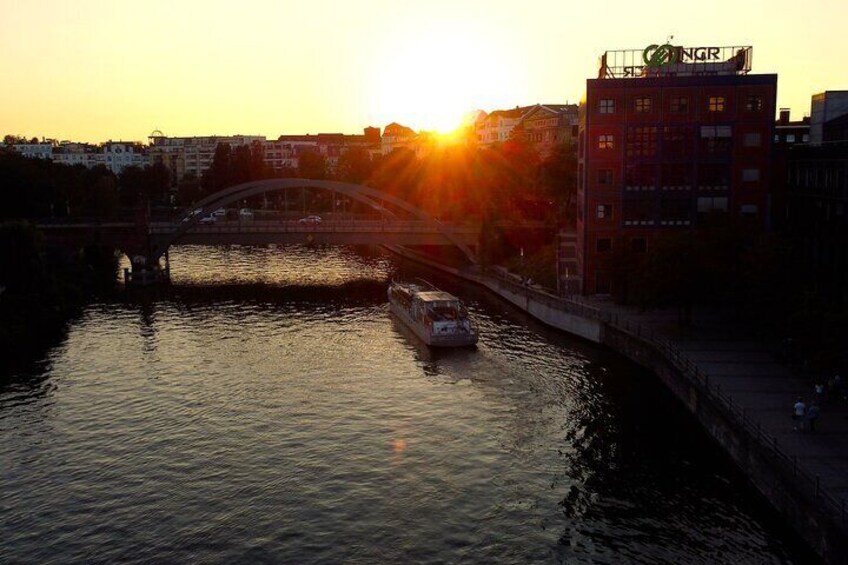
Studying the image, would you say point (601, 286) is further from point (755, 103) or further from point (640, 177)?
point (755, 103)

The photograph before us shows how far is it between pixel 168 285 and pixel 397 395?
59924 mm

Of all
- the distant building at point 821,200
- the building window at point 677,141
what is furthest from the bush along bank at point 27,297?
the distant building at point 821,200

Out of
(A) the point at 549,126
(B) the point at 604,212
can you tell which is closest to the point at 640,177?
(B) the point at 604,212

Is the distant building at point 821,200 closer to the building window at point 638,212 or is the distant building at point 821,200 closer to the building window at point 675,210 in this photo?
the building window at point 675,210

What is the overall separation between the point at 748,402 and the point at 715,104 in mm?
41484

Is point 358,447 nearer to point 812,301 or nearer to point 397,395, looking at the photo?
point 397,395

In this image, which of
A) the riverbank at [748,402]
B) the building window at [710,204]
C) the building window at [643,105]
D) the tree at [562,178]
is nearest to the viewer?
the riverbank at [748,402]

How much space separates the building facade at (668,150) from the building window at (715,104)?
3.7 inches

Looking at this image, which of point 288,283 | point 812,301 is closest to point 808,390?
point 812,301

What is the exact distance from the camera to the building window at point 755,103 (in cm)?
7625

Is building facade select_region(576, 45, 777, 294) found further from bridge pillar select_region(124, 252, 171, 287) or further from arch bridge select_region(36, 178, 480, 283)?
bridge pillar select_region(124, 252, 171, 287)

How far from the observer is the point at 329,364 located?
6234 cm

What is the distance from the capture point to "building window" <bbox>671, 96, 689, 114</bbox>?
7675 centimetres

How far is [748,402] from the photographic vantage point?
43594 mm
